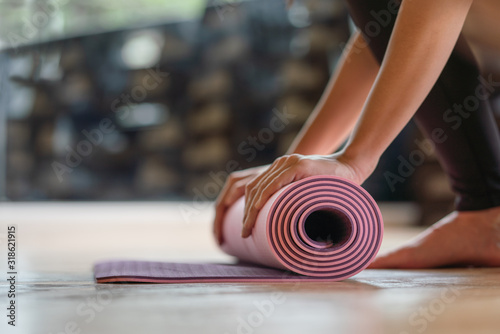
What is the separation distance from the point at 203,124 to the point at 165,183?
68 cm

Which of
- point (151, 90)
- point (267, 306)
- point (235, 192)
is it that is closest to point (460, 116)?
point (235, 192)

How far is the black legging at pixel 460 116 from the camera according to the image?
1.28 metres

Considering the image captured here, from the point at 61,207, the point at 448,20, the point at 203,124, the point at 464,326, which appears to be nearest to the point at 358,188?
the point at 448,20

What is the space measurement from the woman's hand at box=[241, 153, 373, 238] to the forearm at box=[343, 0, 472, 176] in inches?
0.9

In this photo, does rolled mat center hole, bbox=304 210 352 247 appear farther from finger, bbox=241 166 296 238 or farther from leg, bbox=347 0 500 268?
leg, bbox=347 0 500 268

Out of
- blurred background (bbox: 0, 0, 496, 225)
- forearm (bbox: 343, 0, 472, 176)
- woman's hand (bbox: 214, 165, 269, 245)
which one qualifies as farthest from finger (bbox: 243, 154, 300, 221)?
blurred background (bbox: 0, 0, 496, 225)

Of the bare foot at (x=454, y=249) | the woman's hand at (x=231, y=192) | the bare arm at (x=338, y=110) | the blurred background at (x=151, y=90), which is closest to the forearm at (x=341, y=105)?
the bare arm at (x=338, y=110)

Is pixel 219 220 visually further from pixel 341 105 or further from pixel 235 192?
pixel 341 105

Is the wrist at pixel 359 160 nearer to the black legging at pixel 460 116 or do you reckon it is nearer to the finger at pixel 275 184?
the finger at pixel 275 184

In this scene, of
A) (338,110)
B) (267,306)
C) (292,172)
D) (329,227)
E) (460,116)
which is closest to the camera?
(267,306)

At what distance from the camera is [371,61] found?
1.43 meters

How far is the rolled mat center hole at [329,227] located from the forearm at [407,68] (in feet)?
0.34

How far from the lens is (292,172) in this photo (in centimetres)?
103

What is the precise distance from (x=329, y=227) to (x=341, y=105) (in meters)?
0.39
